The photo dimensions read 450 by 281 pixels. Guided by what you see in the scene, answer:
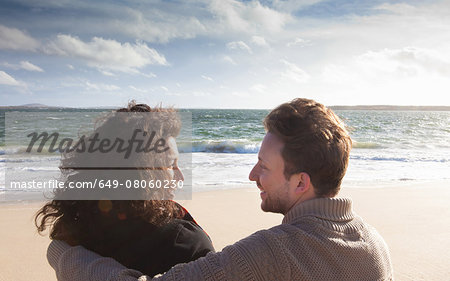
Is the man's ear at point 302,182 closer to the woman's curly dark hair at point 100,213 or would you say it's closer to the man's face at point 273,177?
the man's face at point 273,177

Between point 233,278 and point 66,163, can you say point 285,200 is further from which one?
point 66,163

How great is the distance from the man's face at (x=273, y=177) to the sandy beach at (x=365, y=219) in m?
2.84

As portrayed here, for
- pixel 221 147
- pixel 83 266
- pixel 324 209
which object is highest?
A: pixel 324 209

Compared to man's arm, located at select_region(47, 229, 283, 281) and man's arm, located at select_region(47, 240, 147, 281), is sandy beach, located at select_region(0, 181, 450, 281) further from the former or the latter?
man's arm, located at select_region(47, 229, 283, 281)

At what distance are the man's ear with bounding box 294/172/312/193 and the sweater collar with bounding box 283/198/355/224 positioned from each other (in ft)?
0.26

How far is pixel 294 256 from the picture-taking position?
1.26 meters

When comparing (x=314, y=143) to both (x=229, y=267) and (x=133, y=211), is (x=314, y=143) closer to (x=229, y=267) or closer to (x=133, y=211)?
(x=229, y=267)

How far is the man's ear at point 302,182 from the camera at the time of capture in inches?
61.1

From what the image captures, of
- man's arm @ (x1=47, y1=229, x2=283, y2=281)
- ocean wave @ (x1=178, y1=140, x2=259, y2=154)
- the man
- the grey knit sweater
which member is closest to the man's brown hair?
the man

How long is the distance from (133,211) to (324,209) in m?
0.86

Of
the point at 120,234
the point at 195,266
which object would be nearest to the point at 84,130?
the point at 120,234

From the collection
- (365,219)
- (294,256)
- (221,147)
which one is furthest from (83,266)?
(221,147)

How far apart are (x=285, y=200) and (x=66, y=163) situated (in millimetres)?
1129

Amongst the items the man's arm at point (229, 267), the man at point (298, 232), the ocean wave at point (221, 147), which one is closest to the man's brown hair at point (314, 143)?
the man at point (298, 232)
